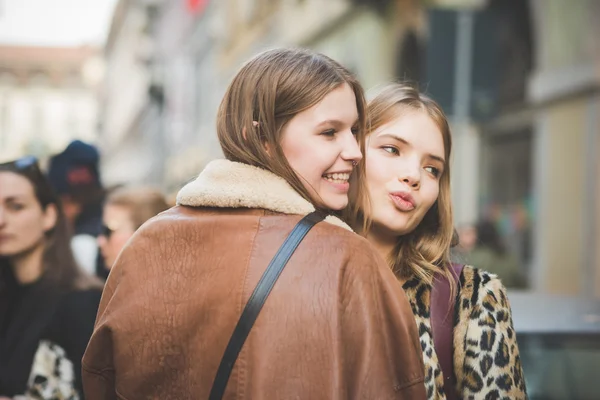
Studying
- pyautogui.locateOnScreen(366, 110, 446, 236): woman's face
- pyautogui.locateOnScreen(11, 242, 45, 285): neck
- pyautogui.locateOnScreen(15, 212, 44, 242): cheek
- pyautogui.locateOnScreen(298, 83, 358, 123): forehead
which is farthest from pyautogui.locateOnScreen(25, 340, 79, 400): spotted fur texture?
pyautogui.locateOnScreen(298, 83, 358, 123): forehead

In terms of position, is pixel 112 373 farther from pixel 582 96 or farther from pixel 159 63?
pixel 159 63

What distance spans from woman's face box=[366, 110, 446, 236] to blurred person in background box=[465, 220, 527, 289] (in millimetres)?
6104

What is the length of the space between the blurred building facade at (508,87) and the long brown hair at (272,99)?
81.6 inches

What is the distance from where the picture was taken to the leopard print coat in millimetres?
2131

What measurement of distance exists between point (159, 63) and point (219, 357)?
38.9 metres

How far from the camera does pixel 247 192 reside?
186 cm

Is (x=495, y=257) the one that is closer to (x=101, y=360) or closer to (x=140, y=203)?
(x=140, y=203)

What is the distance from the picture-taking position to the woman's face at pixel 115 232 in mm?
4230

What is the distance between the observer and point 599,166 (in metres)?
8.57

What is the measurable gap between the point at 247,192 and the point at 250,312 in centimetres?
28

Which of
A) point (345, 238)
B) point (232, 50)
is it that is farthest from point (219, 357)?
point (232, 50)

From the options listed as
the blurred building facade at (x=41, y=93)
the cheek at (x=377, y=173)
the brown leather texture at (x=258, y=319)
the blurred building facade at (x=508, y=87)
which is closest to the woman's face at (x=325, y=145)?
the brown leather texture at (x=258, y=319)

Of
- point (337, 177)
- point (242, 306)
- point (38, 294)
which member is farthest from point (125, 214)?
point (242, 306)

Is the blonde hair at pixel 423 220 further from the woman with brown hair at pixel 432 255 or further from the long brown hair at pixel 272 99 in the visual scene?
the long brown hair at pixel 272 99
